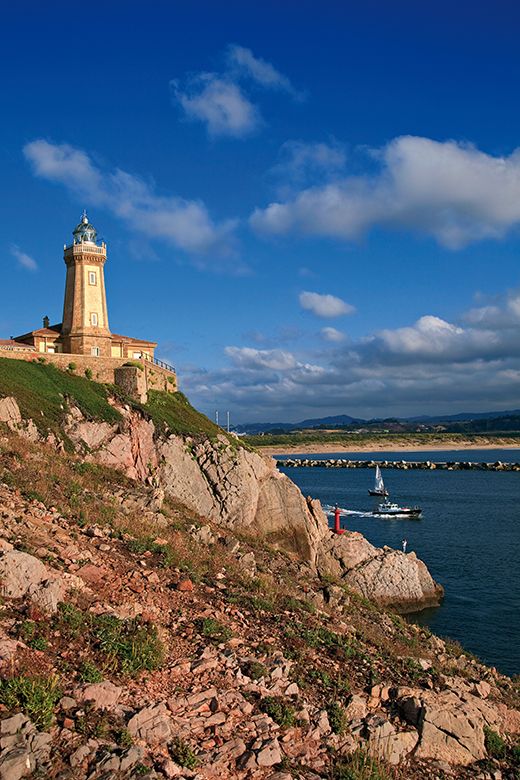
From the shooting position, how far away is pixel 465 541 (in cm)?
5678

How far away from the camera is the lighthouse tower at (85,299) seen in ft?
170

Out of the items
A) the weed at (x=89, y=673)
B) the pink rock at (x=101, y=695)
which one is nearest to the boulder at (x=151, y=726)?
the pink rock at (x=101, y=695)

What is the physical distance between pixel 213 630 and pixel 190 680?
186 centimetres

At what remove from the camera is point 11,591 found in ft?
37.8

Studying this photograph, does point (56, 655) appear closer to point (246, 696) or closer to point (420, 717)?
point (246, 696)

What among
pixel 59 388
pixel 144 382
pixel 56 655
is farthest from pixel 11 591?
pixel 144 382

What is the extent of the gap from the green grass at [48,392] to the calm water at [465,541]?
23.2 meters

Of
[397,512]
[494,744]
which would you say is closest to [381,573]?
[494,744]

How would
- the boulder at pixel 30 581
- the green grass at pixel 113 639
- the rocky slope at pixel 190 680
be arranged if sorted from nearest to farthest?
the rocky slope at pixel 190 680, the green grass at pixel 113 639, the boulder at pixel 30 581

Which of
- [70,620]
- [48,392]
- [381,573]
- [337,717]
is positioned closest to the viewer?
[337,717]

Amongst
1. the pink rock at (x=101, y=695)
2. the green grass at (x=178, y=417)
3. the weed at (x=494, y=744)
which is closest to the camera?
the pink rock at (x=101, y=695)

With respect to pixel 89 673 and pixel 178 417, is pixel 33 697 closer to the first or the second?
pixel 89 673

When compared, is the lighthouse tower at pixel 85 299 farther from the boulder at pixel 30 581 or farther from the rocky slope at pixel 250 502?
the boulder at pixel 30 581

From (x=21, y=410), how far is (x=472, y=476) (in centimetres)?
11323
